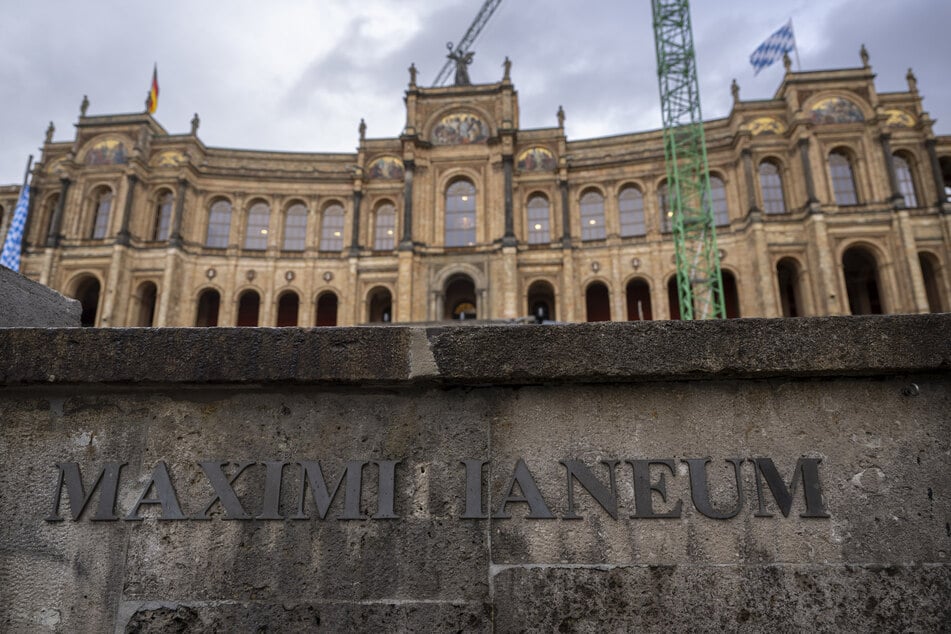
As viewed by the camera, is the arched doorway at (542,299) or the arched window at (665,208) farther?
the arched doorway at (542,299)

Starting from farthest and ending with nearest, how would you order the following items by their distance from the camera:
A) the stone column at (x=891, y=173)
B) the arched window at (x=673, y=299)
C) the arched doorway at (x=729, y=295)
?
1. the arched doorway at (x=729, y=295)
2. the arched window at (x=673, y=299)
3. the stone column at (x=891, y=173)

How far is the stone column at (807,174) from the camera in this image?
2938 cm

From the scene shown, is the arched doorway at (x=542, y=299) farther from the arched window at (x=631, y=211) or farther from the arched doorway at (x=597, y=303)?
the arched window at (x=631, y=211)

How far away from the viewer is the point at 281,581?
2.47 meters

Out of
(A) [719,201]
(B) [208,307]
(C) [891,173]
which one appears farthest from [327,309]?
(C) [891,173]

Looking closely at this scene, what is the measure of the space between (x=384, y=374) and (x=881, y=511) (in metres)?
2.20

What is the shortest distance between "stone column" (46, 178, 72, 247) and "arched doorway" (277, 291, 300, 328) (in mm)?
12161

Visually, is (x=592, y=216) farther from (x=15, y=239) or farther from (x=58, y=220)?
(x=58, y=220)

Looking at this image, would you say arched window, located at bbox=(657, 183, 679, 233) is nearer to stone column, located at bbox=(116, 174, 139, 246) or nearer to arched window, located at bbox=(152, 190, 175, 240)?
arched window, located at bbox=(152, 190, 175, 240)

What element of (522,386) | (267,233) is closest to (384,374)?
(522,386)

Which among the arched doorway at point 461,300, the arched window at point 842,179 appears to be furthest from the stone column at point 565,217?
the arched window at point 842,179

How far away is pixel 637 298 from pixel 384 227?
15305mm

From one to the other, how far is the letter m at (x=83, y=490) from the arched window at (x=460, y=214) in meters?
30.1

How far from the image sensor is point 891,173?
96.9 feet
